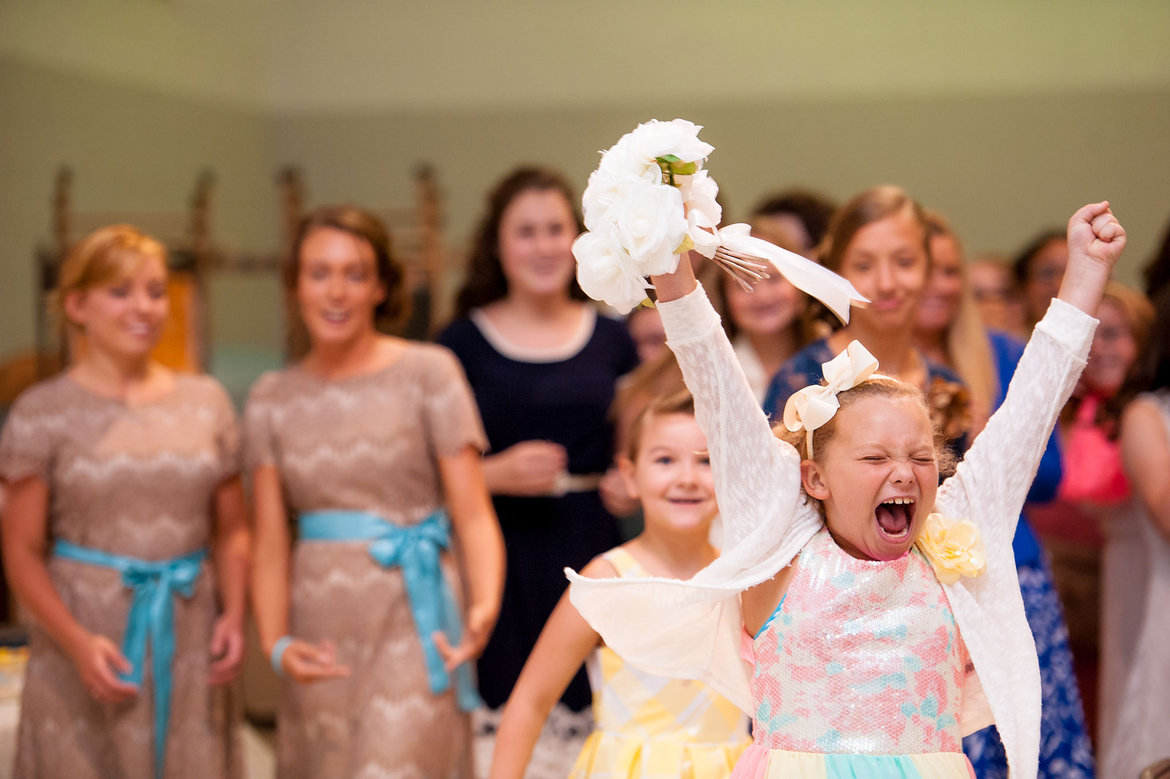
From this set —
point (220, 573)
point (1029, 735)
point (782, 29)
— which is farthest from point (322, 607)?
point (782, 29)

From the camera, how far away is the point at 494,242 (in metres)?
3.50

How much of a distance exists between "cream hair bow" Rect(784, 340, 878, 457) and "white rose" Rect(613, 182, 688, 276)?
0.31 meters

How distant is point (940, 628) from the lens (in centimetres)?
170

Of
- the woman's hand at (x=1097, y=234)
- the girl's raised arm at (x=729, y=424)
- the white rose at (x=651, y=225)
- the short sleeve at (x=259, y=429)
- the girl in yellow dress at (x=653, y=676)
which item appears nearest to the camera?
the white rose at (x=651, y=225)

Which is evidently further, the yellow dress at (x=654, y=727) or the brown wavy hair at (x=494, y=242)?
the brown wavy hair at (x=494, y=242)

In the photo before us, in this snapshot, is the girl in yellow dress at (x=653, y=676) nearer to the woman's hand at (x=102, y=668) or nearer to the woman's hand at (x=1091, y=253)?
the woman's hand at (x=1091, y=253)

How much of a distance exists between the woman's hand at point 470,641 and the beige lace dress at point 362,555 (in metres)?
0.07

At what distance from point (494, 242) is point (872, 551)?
204cm

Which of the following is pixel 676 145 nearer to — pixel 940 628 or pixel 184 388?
pixel 940 628

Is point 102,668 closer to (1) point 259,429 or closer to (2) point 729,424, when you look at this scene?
(1) point 259,429

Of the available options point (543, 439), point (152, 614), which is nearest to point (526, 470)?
point (543, 439)

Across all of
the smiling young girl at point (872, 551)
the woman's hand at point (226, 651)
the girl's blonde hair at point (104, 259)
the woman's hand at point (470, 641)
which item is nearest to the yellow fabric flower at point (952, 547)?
the smiling young girl at point (872, 551)

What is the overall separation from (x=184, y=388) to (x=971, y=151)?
13.0ft

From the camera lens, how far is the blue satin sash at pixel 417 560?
9.37 feet
